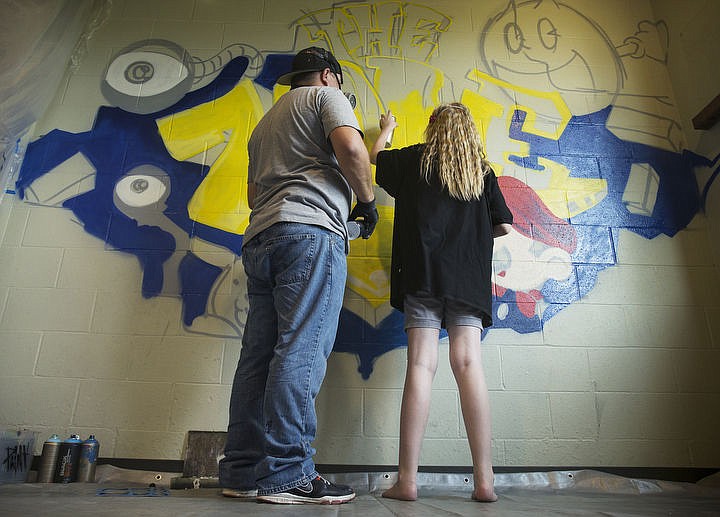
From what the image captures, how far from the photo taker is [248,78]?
8.19 feet

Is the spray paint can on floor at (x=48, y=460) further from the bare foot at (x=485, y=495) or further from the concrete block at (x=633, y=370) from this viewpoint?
the concrete block at (x=633, y=370)

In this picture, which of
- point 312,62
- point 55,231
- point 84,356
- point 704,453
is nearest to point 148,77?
point 55,231

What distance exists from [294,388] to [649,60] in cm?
256

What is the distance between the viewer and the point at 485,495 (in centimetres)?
151

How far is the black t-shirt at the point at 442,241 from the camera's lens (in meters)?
1.64

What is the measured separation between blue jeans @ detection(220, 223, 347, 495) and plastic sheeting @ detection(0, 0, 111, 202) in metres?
1.33

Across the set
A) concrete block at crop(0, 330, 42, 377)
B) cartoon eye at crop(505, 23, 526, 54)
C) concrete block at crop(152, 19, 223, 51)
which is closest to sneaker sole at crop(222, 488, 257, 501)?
concrete block at crop(0, 330, 42, 377)

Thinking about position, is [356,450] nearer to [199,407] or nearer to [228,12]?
[199,407]

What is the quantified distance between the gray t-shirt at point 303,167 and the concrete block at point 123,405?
898mm

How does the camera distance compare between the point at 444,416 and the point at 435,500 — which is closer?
the point at 435,500

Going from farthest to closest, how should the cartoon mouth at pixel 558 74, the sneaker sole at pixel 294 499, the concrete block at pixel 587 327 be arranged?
the cartoon mouth at pixel 558 74 < the concrete block at pixel 587 327 < the sneaker sole at pixel 294 499

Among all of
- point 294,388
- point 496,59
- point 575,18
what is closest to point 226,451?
point 294,388

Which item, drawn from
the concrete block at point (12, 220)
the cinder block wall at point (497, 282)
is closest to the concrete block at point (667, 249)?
the cinder block wall at point (497, 282)

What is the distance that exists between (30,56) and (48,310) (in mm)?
1066
